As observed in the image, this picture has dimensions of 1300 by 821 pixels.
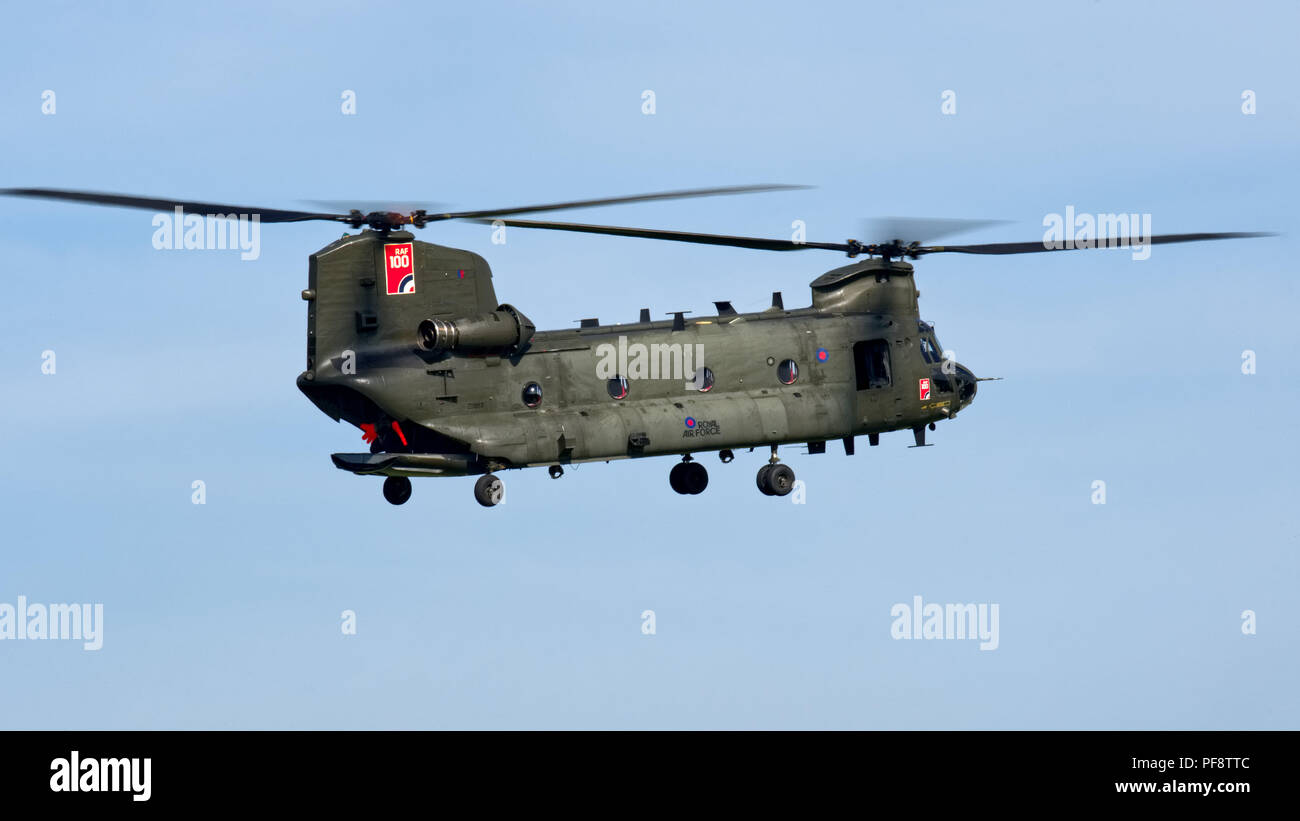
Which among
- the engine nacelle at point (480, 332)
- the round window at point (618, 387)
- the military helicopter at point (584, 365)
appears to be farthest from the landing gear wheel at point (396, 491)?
the round window at point (618, 387)

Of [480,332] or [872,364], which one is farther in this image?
[872,364]

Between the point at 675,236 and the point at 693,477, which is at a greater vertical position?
the point at 675,236

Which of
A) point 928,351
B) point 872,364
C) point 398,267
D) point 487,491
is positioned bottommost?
point 487,491

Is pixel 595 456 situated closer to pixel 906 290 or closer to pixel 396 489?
pixel 396 489

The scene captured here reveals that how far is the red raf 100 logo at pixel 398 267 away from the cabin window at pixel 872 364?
13190mm

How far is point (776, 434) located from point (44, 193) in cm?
1877

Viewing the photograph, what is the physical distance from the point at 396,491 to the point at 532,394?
373cm

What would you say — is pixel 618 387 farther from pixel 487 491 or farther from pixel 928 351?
pixel 928 351

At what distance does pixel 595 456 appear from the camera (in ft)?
163

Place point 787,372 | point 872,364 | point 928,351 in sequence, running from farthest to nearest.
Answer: point 928,351 → point 872,364 → point 787,372

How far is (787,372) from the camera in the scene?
177 ft

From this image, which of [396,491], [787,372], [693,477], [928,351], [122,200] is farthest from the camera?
[928,351]

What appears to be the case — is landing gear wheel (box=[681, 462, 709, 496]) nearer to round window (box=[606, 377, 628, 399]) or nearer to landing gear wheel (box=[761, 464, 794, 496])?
landing gear wheel (box=[761, 464, 794, 496])

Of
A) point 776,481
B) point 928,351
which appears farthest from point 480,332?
point 928,351
